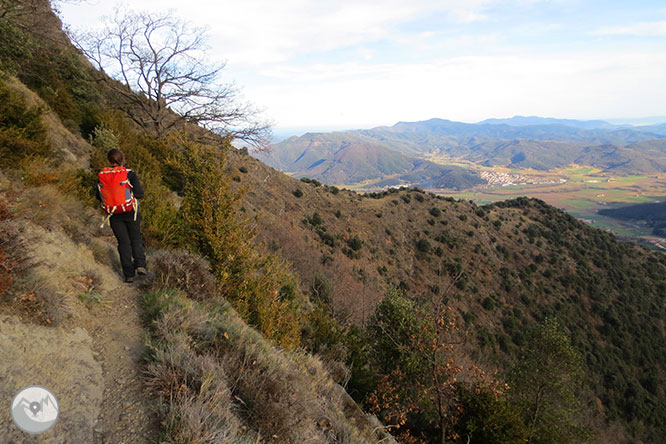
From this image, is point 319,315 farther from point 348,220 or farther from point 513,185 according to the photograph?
point 513,185

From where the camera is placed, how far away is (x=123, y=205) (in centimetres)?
444

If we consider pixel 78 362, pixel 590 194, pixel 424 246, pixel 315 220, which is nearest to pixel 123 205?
pixel 78 362

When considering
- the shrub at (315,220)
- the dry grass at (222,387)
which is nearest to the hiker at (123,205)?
the dry grass at (222,387)

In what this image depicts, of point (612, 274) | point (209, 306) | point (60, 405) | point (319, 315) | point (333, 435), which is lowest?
point (612, 274)

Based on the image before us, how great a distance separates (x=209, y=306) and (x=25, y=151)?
5.29 meters

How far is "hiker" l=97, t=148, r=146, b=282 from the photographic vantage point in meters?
4.36

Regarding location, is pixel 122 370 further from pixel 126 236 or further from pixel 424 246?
pixel 424 246

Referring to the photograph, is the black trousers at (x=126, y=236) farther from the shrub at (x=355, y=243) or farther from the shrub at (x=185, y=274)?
the shrub at (x=355, y=243)

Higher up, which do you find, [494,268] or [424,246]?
[424,246]

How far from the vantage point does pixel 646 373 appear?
93.7ft

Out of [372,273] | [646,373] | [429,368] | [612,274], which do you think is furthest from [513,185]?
[429,368]

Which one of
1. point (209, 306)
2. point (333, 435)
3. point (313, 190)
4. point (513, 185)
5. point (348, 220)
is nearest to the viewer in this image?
point (333, 435)
